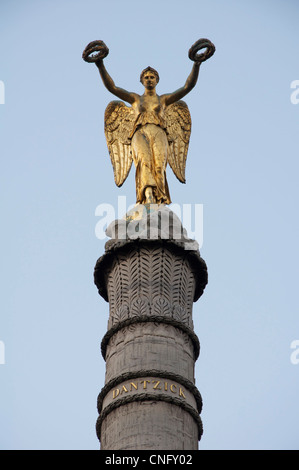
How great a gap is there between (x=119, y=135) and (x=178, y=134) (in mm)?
1358

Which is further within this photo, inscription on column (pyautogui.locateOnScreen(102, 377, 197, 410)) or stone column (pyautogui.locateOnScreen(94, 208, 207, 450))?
inscription on column (pyautogui.locateOnScreen(102, 377, 197, 410))

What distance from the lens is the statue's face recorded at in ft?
69.9

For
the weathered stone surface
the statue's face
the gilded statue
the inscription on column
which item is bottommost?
the weathered stone surface

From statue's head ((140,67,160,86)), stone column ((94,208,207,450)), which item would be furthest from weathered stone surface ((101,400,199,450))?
statue's head ((140,67,160,86))

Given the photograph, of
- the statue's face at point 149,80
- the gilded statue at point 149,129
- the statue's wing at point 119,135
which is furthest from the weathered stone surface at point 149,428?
the statue's face at point 149,80

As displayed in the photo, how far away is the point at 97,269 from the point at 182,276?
5.61 ft

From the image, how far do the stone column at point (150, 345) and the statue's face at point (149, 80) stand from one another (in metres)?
4.50

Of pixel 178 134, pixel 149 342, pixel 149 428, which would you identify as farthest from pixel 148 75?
pixel 149 428

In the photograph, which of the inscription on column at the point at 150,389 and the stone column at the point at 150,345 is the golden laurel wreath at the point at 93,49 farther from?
the inscription on column at the point at 150,389

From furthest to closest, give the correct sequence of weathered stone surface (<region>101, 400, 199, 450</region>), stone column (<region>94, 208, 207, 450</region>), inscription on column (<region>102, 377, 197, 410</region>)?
inscription on column (<region>102, 377, 197, 410</region>)
stone column (<region>94, 208, 207, 450</region>)
weathered stone surface (<region>101, 400, 199, 450</region>)

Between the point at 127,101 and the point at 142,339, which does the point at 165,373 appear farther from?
the point at 127,101

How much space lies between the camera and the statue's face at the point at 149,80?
69.9ft

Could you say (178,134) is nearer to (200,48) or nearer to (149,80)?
(149,80)

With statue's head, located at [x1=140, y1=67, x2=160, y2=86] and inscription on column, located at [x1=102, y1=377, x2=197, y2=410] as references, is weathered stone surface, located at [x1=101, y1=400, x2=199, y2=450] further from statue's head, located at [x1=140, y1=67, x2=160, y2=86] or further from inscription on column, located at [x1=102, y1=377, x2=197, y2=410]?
statue's head, located at [x1=140, y1=67, x2=160, y2=86]
